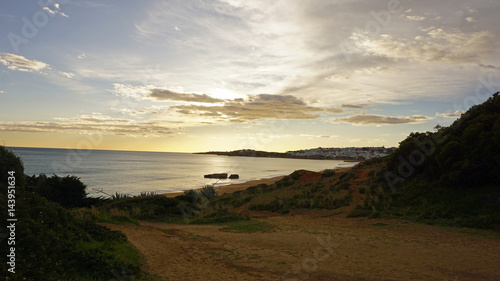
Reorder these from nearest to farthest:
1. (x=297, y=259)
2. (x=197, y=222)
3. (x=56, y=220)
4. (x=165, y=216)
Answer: (x=56, y=220), (x=297, y=259), (x=197, y=222), (x=165, y=216)

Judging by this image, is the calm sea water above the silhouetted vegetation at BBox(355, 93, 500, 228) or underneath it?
underneath

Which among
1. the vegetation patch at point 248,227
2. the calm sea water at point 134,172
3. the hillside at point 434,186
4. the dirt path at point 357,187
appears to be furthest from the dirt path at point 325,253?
the calm sea water at point 134,172

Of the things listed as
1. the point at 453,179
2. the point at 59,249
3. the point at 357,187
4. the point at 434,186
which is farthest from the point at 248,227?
the point at 357,187

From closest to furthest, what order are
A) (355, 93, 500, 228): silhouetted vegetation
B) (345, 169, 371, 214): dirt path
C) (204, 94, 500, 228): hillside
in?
(355, 93, 500, 228): silhouetted vegetation, (204, 94, 500, 228): hillside, (345, 169, 371, 214): dirt path

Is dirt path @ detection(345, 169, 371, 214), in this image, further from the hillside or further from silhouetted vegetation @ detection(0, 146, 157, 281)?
silhouetted vegetation @ detection(0, 146, 157, 281)

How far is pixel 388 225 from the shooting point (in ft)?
52.5

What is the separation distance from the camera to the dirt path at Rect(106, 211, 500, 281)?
8.65 meters

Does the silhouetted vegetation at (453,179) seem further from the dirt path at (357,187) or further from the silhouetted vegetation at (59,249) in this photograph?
the silhouetted vegetation at (59,249)

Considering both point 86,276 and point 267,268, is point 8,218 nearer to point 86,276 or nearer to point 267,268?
point 86,276

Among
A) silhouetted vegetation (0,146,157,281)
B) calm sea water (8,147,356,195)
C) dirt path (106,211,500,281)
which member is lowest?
calm sea water (8,147,356,195)

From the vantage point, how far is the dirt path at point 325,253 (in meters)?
8.65

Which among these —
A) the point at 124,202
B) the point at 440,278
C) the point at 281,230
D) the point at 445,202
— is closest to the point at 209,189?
the point at 124,202

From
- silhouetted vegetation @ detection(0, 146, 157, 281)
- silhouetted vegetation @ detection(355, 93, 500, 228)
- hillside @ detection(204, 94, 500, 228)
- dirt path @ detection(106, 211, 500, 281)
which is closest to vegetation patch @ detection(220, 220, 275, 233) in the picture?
dirt path @ detection(106, 211, 500, 281)

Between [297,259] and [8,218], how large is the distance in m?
7.56
